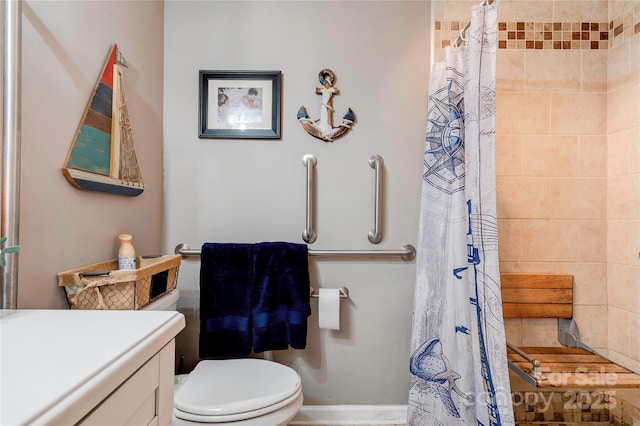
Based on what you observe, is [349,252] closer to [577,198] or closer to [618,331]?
[577,198]

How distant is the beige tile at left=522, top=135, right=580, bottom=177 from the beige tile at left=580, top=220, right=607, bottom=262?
27 cm

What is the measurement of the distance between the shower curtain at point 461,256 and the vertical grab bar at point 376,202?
229 millimetres

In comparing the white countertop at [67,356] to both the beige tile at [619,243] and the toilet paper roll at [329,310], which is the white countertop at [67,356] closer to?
the toilet paper roll at [329,310]

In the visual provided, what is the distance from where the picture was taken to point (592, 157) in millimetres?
1710

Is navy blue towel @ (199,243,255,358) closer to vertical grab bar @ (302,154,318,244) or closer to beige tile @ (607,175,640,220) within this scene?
vertical grab bar @ (302,154,318,244)


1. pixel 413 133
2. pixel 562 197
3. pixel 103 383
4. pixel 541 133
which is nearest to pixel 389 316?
pixel 413 133

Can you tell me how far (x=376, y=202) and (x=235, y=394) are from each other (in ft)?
3.36

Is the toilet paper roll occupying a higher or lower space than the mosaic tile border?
lower

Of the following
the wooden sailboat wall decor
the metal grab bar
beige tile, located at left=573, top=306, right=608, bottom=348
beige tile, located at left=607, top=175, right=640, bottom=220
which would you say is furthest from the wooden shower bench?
the wooden sailboat wall decor

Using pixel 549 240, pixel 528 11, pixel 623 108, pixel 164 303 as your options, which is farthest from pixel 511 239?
pixel 164 303

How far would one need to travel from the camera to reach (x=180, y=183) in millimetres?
1740

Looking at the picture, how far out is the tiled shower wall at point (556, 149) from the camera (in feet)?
5.60

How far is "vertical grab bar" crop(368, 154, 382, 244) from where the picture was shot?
66.8 inches

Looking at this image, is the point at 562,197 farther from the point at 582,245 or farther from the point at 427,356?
the point at 427,356
